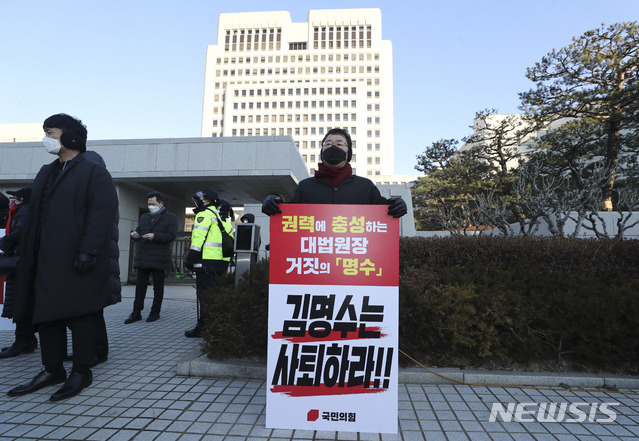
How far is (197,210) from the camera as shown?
16.9ft

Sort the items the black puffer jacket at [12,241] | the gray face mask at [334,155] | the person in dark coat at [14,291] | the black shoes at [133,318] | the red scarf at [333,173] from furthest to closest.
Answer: the black shoes at [133,318], the person in dark coat at [14,291], the black puffer jacket at [12,241], the red scarf at [333,173], the gray face mask at [334,155]

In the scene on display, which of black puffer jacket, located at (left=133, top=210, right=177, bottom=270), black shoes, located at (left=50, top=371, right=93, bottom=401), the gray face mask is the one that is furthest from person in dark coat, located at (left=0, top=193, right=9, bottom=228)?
the gray face mask

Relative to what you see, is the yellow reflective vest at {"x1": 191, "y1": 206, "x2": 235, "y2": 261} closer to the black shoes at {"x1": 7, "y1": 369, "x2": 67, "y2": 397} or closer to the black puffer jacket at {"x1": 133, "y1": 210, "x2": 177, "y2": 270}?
the black puffer jacket at {"x1": 133, "y1": 210, "x2": 177, "y2": 270}

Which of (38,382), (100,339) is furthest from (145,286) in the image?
(38,382)

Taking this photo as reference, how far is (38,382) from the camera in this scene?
300 cm

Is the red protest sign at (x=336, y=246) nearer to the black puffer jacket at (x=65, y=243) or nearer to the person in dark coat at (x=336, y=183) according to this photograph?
the person in dark coat at (x=336, y=183)

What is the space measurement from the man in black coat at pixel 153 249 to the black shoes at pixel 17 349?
161cm

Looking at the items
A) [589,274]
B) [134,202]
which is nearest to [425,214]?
[134,202]

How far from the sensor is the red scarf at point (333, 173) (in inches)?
109

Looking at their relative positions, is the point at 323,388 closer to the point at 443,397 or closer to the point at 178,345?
the point at 443,397

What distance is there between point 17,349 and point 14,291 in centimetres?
64

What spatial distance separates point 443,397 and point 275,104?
3868 inches

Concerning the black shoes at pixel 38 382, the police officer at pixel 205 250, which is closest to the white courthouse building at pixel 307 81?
the police officer at pixel 205 250

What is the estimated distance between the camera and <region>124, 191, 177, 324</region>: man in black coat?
565 centimetres
